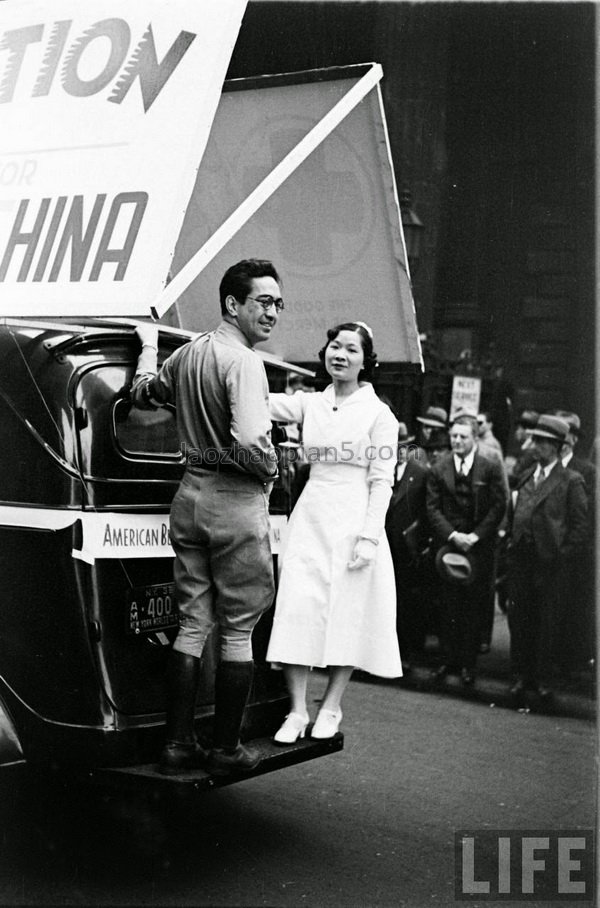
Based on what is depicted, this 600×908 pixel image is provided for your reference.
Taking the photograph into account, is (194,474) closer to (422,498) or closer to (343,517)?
(343,517)

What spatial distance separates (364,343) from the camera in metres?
4.64

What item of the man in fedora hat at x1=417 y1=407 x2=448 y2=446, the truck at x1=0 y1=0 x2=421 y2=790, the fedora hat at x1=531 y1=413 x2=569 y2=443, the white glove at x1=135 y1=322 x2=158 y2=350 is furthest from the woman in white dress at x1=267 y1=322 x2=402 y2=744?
the man in fedora hat at x1=417 y1=407 x2=448 y2=446

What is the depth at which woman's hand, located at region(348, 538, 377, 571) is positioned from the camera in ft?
14.8

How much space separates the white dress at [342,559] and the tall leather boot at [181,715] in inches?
26.8

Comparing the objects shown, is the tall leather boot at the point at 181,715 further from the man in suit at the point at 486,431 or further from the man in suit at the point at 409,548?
the man in suit at the point at 486,431

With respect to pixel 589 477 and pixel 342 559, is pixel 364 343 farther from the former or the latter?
pixel 589 477

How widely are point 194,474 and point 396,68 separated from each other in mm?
4521

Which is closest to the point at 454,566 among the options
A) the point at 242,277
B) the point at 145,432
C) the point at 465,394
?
the point at 465,394

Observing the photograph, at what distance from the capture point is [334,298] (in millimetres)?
5664

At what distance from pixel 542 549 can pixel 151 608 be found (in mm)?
4308

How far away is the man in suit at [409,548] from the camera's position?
8.16 meters

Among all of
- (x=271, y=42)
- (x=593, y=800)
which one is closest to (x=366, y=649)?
(x=593, y=800)

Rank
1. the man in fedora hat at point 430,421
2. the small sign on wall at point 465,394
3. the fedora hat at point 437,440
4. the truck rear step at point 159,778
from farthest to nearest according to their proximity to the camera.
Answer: the small sign on wall at point 465,394 → the man in fedora hat at point 430,421 → the fedora hat at point 437,440 → the truck rear step at point 159,778

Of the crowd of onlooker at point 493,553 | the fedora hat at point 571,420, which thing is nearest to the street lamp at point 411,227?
the crowd of onlooker at point 493,553
